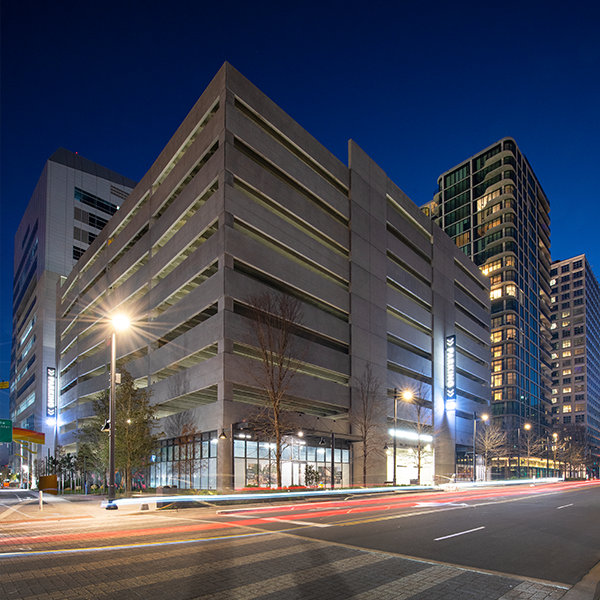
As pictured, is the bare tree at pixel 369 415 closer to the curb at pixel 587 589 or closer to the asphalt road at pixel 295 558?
the asphalt road at pixel 295 558

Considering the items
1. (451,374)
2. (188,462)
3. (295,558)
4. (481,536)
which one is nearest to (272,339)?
(188,462)

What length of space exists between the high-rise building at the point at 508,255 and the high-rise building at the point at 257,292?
42.6 meters

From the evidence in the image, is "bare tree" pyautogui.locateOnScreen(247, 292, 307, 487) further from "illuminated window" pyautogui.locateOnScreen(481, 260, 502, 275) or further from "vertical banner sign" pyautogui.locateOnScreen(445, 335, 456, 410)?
"illuminated window" pyautogui.locateOnScreen(481, 260, 502, 275)

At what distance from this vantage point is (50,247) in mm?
91562

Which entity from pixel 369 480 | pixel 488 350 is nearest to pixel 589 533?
pixel 369 480

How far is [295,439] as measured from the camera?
40.8 m

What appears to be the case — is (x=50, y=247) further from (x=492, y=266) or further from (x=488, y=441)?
(x=492, y=266)

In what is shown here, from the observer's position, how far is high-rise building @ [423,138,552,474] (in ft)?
342

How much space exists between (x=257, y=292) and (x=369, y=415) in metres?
18.2

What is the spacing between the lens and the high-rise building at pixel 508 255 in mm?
104125

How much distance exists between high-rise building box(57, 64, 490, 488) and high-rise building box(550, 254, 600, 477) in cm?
→ 11722

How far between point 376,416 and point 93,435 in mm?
27406

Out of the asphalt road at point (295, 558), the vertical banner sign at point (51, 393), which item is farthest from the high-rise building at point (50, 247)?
the asphalt road at point (295, 558)

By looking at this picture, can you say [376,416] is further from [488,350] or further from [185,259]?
[488,350]
